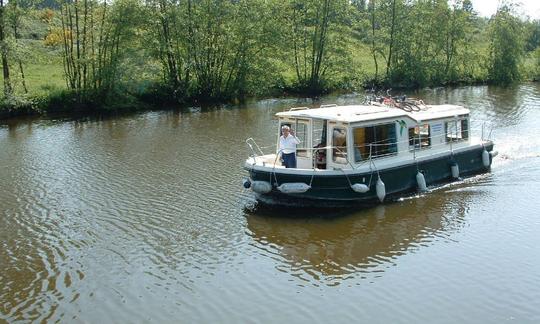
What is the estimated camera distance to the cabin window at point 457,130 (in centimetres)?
2519

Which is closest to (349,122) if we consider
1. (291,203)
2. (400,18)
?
(291,203)

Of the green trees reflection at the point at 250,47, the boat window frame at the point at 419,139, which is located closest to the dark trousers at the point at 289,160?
the boat window frame at the point at 419,139

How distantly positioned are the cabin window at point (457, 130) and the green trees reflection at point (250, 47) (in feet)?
88.8

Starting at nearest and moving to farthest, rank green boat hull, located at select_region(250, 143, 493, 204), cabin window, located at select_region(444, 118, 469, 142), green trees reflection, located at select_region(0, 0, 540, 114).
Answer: green boat hull, located at select_region(250, 143, 493, 204) → cabin window, located at select_region(444, 118, 469, 142) → green trees reflection, located at select_region(0, 0, 540, 114)

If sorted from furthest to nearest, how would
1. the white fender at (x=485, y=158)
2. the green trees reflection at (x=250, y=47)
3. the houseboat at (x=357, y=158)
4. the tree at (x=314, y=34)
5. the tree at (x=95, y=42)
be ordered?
1. the tree at (x=314, y=34)
2. the green trees reflection at (x=250, y=47)
3. the tree at (x=95, y=42)
4. the white fender at (x=485, y=158)
5. the houseboat at (x=357, y=158)

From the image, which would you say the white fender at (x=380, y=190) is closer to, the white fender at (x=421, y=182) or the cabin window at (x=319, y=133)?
the white fender at (x=421, y=182)

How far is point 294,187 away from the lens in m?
20.0

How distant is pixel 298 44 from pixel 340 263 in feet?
140

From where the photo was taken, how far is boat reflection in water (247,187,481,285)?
1644 centimetres

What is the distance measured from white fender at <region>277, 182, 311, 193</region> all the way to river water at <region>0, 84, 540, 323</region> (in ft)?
3.07

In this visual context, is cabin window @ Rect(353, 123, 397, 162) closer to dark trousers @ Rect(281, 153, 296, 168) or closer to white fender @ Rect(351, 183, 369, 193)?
white fender @ Rect(351, 183, 369, 193)

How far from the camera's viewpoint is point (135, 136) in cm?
3466

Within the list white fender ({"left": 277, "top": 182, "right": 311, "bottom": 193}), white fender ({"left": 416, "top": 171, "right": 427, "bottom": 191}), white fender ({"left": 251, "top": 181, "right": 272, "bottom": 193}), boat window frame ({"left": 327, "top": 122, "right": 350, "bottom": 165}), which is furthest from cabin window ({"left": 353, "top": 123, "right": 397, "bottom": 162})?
white fender ({"left": 251, "top": 181, "right": 272, "bottom": 193})

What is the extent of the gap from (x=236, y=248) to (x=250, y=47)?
35.1 meters
